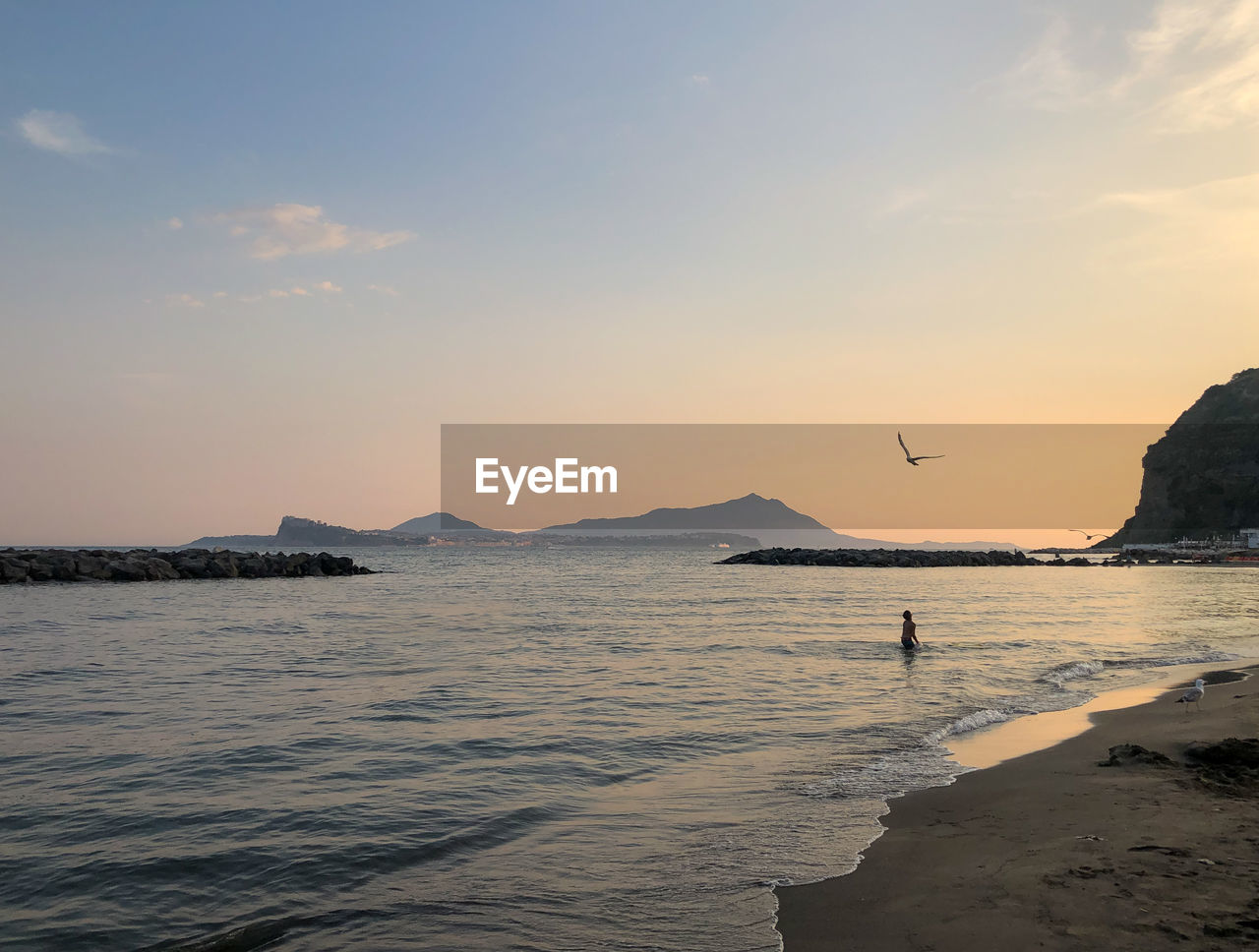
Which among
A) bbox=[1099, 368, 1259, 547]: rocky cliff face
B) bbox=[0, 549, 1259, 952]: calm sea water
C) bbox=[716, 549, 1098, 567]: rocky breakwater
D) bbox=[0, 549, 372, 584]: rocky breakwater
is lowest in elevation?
bbox=[716, 549, 1098, 567]: rocky breakwater

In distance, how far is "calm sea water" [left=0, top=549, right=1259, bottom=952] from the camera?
6.02m

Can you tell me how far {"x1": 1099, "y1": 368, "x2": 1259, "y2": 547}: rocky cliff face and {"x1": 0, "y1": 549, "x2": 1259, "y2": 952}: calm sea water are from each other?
405ft

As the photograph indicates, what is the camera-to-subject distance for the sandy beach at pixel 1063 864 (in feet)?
16.9

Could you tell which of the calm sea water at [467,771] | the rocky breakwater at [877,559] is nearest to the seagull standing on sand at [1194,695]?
the calm sea water at [467,771]

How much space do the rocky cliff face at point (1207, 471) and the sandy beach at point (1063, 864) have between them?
5602 inches

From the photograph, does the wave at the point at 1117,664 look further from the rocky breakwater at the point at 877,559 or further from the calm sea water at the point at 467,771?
the rocky breakwater at the point at 877,559

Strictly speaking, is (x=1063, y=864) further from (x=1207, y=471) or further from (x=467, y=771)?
(x=1207, y=471)

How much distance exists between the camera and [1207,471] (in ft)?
413

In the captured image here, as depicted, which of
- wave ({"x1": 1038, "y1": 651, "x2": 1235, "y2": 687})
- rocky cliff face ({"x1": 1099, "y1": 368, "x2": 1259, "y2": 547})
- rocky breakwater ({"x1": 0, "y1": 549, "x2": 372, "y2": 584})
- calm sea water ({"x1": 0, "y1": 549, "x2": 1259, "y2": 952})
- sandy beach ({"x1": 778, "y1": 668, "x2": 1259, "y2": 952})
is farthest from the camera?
rocky cliff face ({"x1": 1099, "y1": 368, "x2": 1259, "y2": 547})

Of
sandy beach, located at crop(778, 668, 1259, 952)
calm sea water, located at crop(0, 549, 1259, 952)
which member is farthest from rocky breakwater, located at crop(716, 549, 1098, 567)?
sandy beach, located at crop(778, 668, 1259, 952)

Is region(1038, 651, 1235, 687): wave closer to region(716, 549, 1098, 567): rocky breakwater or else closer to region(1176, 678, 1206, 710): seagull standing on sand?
region(1176, 678, 1206, 710): seagull standing on sand

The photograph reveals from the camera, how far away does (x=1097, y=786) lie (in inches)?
337

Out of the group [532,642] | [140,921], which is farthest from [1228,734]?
[532,642]

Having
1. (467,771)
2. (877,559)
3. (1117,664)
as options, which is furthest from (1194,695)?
(877,559)
